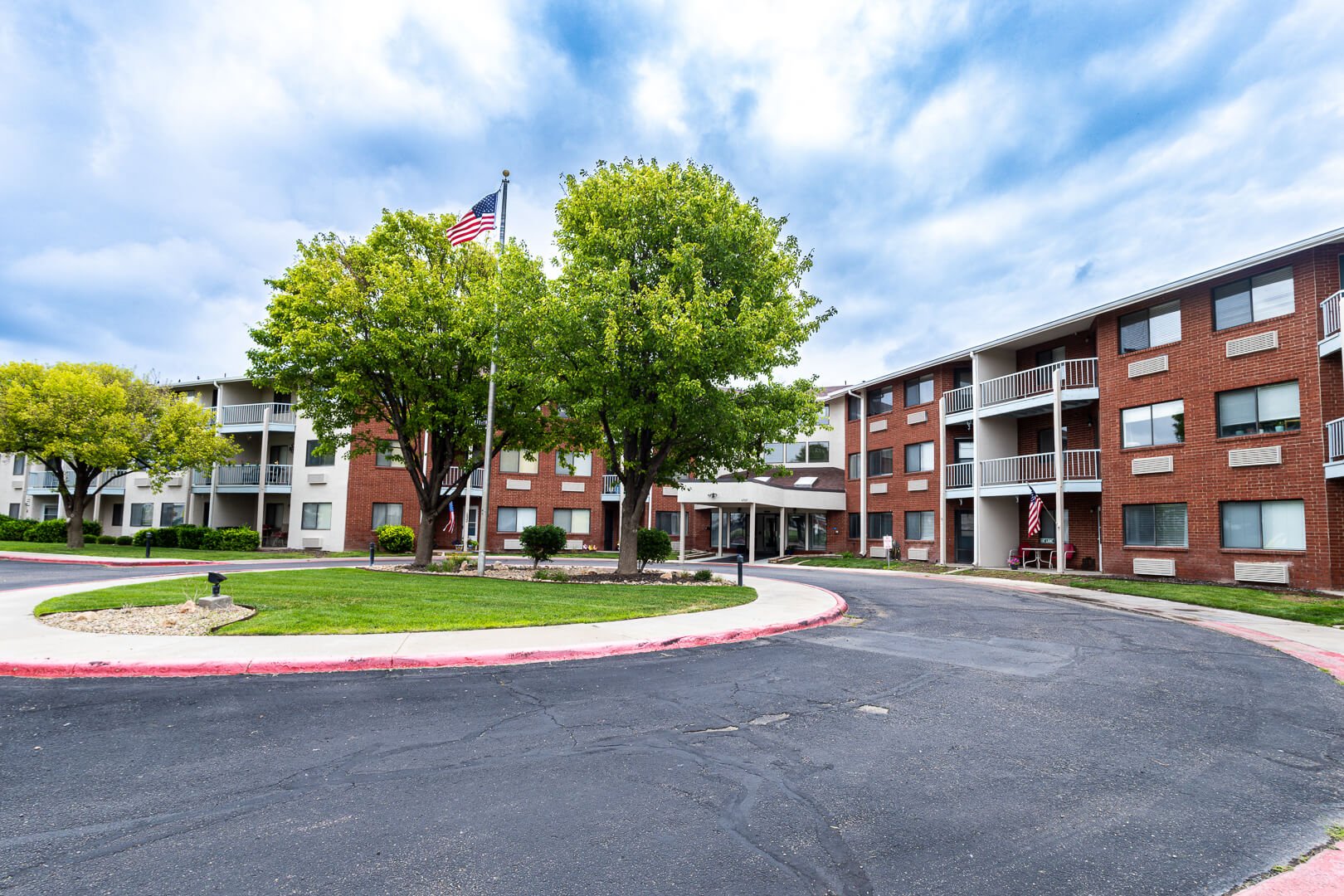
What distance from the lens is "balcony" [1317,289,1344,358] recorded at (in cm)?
1811

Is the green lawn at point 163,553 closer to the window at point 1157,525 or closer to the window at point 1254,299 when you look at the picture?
the window at point 1157,525

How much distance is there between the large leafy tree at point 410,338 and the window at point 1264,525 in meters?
20.4

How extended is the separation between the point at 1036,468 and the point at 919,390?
313 inches

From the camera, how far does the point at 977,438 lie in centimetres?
2939

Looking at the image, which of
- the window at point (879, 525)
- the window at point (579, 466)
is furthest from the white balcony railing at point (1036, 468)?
the window at point (579, 466)

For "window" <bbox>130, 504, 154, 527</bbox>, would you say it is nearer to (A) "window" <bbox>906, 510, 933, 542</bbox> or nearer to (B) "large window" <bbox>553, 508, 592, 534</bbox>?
(B) "large window" <bbox>553, 508, 592, 534</bbox>

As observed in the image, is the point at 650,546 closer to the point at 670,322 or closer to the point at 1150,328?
the point at 670,322

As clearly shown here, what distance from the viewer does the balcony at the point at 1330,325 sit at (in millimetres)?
18109

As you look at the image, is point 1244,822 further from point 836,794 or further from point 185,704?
point 185,704

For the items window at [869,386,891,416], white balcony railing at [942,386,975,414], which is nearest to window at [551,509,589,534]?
window at [869,386,891,416]

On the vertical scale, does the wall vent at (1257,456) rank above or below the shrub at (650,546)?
above

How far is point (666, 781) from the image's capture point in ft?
14.7

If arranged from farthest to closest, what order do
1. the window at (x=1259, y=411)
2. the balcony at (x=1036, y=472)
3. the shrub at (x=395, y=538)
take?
the shrub at (x=395, y=538), the balcony at (x=1036, y=472), the window at (x=1259, y=411)

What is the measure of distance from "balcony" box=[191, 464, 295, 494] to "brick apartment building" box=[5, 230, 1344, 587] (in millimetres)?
123
